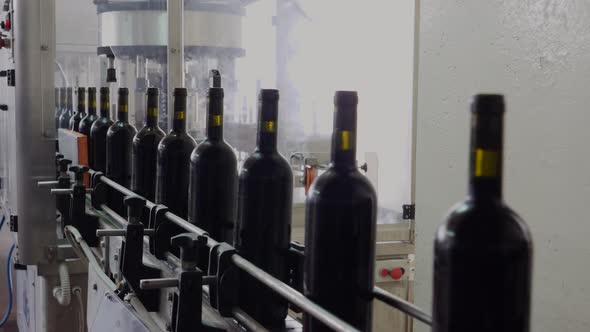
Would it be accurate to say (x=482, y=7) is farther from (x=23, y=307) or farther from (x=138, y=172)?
(x=23, y=307)

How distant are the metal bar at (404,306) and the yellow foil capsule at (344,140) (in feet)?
0.46

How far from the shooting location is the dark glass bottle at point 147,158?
4.09 ft

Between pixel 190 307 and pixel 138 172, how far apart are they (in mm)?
535

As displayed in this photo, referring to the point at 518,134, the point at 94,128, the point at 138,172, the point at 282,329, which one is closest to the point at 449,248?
the point at 282,329

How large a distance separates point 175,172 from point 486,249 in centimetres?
76

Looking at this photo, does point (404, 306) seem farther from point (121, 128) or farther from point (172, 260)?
point (121, 128)

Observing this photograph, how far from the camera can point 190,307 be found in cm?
77

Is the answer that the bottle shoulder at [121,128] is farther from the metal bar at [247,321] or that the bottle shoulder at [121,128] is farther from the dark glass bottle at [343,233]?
the dark glass bottle at [343,233]

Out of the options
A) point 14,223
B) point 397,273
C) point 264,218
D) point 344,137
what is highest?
point 344,137

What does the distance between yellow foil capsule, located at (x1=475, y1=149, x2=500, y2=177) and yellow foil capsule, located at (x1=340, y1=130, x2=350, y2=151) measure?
0.21 meters

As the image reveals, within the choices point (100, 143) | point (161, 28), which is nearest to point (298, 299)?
point (100, 143)

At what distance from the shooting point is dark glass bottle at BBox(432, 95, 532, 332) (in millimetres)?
428

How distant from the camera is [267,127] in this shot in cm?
80

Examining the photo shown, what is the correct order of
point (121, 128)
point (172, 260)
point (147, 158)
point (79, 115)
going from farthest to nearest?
point (79, 115) < point (121, 128) < point (147, 158) < point (172, 260)
